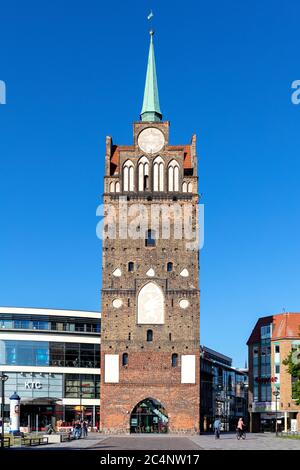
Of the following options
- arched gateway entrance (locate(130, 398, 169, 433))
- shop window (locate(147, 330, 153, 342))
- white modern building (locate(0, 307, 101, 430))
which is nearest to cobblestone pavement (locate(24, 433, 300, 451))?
arched gateway entrance (locate(130, 398, 169, 433))

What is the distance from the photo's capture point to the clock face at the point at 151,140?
66.9 metres

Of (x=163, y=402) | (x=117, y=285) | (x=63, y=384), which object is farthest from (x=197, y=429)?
(x=63, y=384)

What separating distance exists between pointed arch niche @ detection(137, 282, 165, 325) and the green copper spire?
15364 millimetres

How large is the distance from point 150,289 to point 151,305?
1333 mm

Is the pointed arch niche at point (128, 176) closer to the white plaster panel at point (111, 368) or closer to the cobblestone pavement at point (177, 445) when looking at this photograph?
the white plaster panel at point (111, 368)

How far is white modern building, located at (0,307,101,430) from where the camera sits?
81.0 metres

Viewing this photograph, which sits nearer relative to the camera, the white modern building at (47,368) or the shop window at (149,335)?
the shop window at (149,335)

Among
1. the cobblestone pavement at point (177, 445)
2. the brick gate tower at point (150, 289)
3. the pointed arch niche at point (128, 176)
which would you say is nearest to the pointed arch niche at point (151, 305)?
the brick gate tower at point (150, 289)

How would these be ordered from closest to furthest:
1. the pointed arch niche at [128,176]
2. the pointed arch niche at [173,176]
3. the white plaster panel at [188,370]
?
the white plaster panel at [188,370]
the pointed arch niche at [128,176]
the pointed arch niche at [173,176]

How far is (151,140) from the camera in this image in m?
67.2

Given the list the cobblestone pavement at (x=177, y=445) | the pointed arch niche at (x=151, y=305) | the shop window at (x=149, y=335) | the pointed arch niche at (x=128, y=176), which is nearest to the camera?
the cobblestone pavement at (x=177, y=445)

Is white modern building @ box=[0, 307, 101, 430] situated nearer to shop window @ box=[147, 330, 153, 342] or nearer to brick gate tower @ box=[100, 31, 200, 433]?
brick gate tower @ box=[100, 31, 200, 433]

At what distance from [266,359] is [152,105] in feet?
104

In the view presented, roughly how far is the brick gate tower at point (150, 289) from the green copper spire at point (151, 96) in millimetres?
1730
